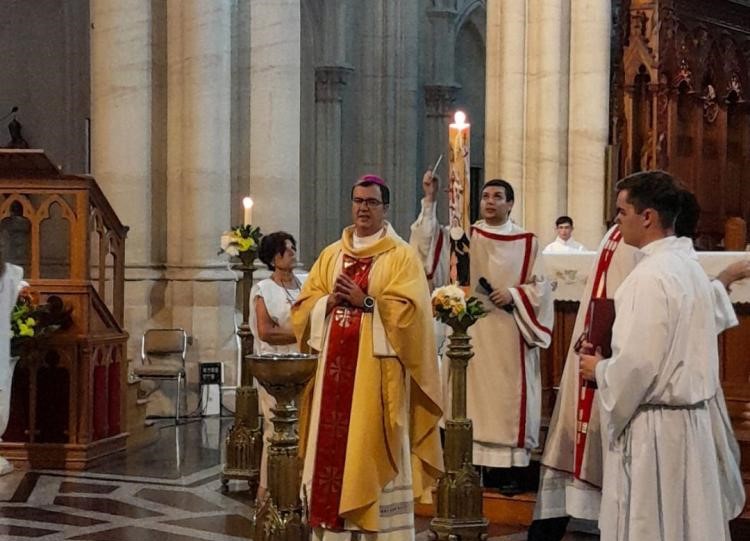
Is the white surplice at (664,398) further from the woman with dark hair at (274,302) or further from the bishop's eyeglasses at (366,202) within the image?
the woman with dark hair at (274,302)

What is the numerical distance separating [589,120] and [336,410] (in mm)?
5976

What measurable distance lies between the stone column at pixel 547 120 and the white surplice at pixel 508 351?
3638 mm

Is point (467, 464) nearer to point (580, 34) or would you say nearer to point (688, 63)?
point (688, 63)

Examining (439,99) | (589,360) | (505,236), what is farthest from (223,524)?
(439,99)

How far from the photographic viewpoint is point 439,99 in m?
21.4

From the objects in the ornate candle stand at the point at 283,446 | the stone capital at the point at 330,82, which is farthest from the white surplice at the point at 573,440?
the stone capital at the point at 330,82

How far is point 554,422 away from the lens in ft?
21.0

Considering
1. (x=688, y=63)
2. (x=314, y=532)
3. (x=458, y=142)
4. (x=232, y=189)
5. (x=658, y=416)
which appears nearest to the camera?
(x=658, y=416)

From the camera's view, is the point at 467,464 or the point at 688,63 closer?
the point at 467,464

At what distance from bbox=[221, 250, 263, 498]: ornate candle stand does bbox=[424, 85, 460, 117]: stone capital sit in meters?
13.2

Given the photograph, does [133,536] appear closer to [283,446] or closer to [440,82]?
[283,446]

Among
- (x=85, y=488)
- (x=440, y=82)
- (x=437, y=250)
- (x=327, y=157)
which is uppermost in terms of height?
(x=440, y=82)

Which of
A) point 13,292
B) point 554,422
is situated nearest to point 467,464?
point 554,422

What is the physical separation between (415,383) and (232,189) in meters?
7.89
